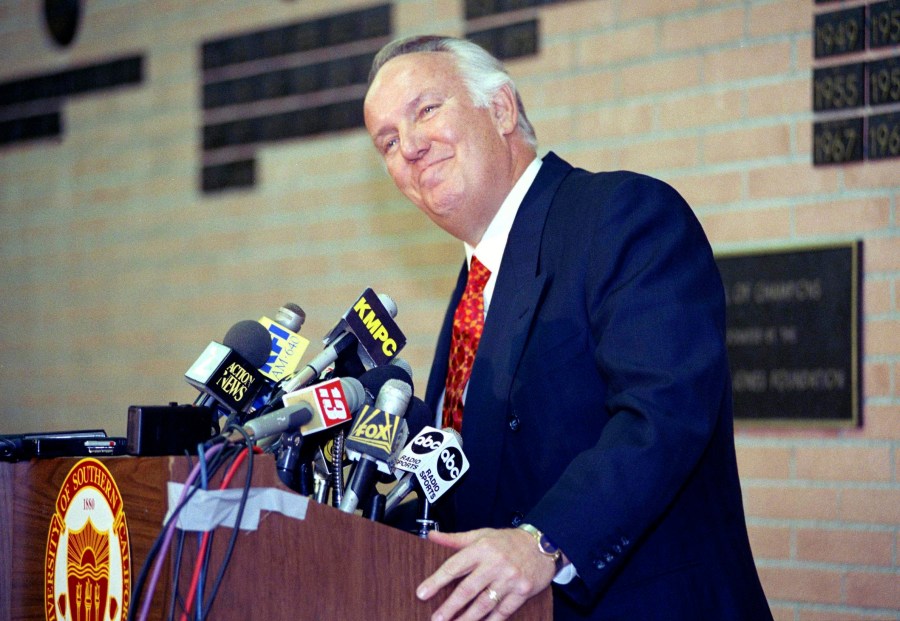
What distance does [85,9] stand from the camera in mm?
4527

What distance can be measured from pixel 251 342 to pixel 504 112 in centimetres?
85

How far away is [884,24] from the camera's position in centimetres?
267

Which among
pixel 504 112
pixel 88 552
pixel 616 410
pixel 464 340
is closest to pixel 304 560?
pixel 88 552

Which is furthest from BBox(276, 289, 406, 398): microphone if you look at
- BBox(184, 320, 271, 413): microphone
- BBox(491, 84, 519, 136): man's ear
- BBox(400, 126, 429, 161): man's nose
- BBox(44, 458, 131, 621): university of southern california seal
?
BBox(491, 84, 519, 136): man's ear

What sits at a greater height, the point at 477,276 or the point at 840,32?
the point at 840,32

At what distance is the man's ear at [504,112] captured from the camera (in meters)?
2.21

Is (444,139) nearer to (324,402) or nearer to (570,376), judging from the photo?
(570,376)

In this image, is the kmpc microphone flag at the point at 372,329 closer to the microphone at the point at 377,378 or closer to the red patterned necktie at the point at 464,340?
the microphone at the point at 377,378

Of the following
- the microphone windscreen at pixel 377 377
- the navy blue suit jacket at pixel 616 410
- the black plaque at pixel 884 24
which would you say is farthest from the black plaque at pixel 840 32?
the microphone windscreen at pixel 377 377

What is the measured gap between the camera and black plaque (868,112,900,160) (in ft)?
8.65

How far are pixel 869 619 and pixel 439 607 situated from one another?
1702 mm

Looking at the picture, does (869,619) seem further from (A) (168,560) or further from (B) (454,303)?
(A) (168,560)

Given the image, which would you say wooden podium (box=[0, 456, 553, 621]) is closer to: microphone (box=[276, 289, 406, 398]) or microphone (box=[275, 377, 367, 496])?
microphone (box=[275, 377, 367, 496])

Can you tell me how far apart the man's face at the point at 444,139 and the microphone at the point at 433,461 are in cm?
67
